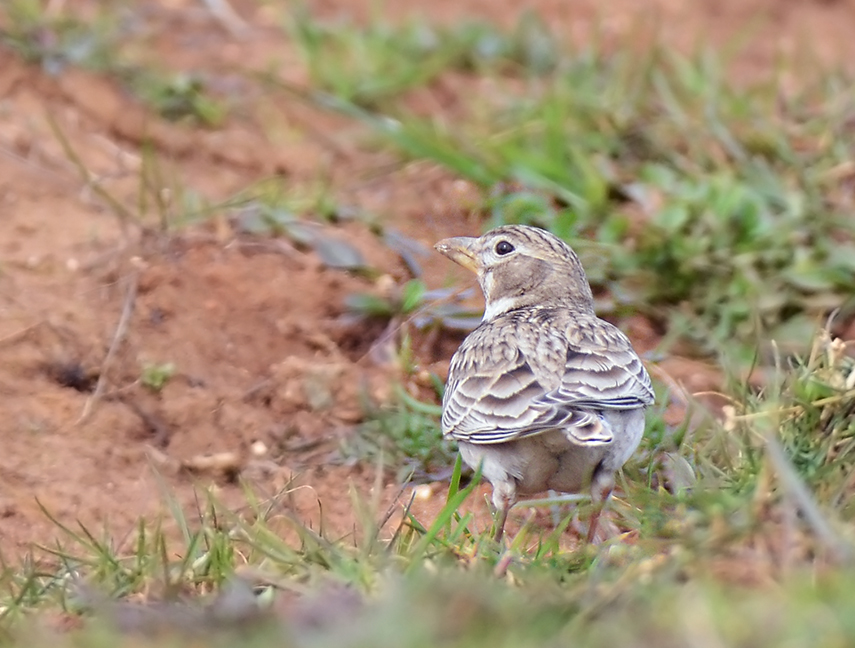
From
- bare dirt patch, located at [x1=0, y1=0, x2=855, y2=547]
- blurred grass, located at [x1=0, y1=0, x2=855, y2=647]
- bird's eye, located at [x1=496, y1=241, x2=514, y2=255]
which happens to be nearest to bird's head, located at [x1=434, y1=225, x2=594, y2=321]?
bird's eye, located at [x1=496, y1=241, x2=514, y2=255]

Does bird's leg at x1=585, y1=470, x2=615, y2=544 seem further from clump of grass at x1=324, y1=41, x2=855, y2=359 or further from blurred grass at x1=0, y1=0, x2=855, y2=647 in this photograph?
clump of grass at x1=324, y1=41, x2=855, y2=359

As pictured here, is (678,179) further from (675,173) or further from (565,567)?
(565,567)

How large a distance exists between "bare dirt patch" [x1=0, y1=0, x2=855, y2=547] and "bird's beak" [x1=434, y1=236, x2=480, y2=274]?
1.48 ft

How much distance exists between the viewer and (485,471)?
15.3 feet

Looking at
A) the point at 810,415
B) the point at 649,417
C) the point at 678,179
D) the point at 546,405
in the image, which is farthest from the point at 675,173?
the point at 546,405

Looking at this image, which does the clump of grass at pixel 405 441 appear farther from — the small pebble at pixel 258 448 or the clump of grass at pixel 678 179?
the clump of grass at pixel 678 179

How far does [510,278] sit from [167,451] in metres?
1.53

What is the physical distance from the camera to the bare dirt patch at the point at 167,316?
516 centimetres

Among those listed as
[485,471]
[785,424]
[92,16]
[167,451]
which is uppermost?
[92,16]

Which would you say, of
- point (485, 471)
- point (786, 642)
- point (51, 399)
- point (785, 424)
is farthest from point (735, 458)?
point (51, 399)

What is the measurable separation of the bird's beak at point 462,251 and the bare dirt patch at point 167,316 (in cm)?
45

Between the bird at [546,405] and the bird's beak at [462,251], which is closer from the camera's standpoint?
the bird at [546,405]

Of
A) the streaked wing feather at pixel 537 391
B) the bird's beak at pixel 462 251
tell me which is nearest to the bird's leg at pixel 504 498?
the streaked wing feather at pixel 537 391

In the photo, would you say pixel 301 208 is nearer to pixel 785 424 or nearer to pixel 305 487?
pixel 305 487
